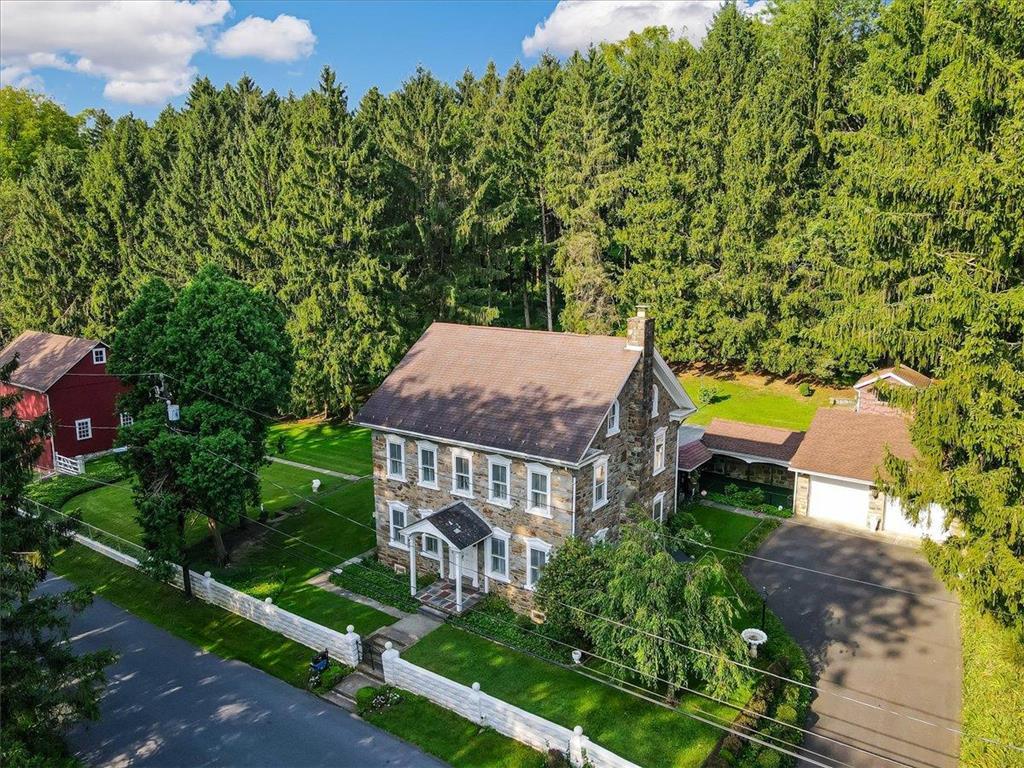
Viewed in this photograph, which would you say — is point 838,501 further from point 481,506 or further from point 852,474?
point 481,506

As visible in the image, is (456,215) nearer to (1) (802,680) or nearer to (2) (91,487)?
(2) (91,487)

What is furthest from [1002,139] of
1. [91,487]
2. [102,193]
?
[102,193]

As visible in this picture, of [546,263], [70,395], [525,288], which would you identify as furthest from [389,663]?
[525,288]

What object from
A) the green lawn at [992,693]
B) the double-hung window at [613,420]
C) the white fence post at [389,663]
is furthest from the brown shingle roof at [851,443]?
the white fence post at [389,663]

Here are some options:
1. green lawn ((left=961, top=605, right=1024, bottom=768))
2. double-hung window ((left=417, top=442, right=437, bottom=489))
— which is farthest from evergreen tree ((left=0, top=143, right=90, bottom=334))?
green lawn ((left=961, top=605, right=1024, bottom=768))

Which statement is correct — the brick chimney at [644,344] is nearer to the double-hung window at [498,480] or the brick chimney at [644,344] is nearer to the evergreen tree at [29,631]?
the double-hung window at [498,480]

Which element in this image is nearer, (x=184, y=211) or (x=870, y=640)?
(x=870, y=640)
